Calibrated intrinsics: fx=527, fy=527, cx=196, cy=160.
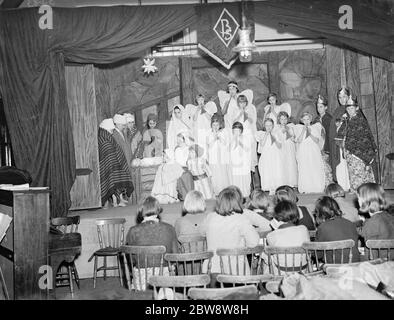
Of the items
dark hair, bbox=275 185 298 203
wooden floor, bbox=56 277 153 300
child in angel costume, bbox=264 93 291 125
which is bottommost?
wooden floor, bbox=56 277 153 300

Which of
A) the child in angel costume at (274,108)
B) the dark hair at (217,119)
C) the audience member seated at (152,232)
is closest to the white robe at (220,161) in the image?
the dark hair at (217,119)

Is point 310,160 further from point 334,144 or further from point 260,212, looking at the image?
point 260,212

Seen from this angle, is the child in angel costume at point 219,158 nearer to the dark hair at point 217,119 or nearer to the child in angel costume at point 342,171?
the dark hair at point 217,119

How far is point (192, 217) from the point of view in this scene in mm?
4680

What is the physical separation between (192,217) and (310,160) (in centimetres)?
415

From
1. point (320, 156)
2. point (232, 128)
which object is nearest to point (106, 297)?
point (232, 128)

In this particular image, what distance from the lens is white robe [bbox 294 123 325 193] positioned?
8336 mm

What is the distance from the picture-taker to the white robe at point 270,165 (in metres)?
8.47

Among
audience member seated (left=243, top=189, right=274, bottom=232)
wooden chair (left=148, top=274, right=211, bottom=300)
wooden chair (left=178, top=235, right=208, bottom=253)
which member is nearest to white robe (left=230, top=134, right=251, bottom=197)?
audience member seated (left=243, top=189, right=274, bottom=232)

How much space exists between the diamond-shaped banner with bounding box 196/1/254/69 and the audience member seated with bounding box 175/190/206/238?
9.99 feet

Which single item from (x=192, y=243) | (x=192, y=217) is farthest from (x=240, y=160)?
(x=192, y=243)

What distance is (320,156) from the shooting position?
845 centimetres

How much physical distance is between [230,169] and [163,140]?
1616 mm

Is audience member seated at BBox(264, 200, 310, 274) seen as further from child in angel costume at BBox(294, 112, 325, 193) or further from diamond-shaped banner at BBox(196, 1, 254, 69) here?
child in angel costume at BBox(294, 112, 325, 193)
